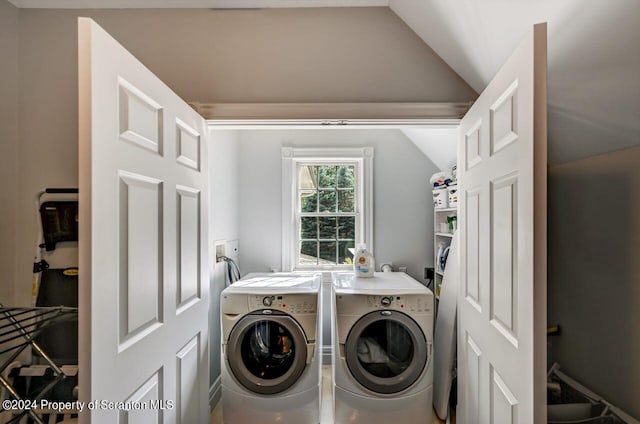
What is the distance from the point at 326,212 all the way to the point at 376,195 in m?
0.55

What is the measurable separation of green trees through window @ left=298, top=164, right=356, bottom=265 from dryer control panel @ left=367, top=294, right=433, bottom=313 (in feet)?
3.89

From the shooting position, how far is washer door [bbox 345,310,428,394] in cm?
186

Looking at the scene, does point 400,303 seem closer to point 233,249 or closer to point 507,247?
point 507,247

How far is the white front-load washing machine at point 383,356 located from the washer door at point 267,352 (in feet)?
0.90

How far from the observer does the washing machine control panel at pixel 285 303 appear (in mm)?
1867

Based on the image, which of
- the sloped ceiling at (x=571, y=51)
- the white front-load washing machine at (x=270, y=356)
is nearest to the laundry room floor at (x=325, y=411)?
the white front-load washing machine at (x=270, y=356)

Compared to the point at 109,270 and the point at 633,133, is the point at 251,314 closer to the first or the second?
the point at 109,270

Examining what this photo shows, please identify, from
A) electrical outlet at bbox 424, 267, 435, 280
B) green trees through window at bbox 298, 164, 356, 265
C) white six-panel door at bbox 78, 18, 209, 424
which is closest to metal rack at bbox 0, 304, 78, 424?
white six-panel door at bbox 78, 18, 209, 424

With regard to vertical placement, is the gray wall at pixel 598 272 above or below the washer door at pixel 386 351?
above

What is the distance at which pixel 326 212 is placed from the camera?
309 cm

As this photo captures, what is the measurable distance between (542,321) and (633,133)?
79cm

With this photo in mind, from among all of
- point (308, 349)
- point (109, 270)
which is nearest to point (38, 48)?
point (109, 270)

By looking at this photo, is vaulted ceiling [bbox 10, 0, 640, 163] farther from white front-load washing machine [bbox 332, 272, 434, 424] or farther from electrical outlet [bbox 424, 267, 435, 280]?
electrical outlet [bbox 424, 267, 435, 280]

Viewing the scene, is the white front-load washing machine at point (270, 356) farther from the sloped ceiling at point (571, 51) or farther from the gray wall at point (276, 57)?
the sloped ceiling at point (571, 51)
